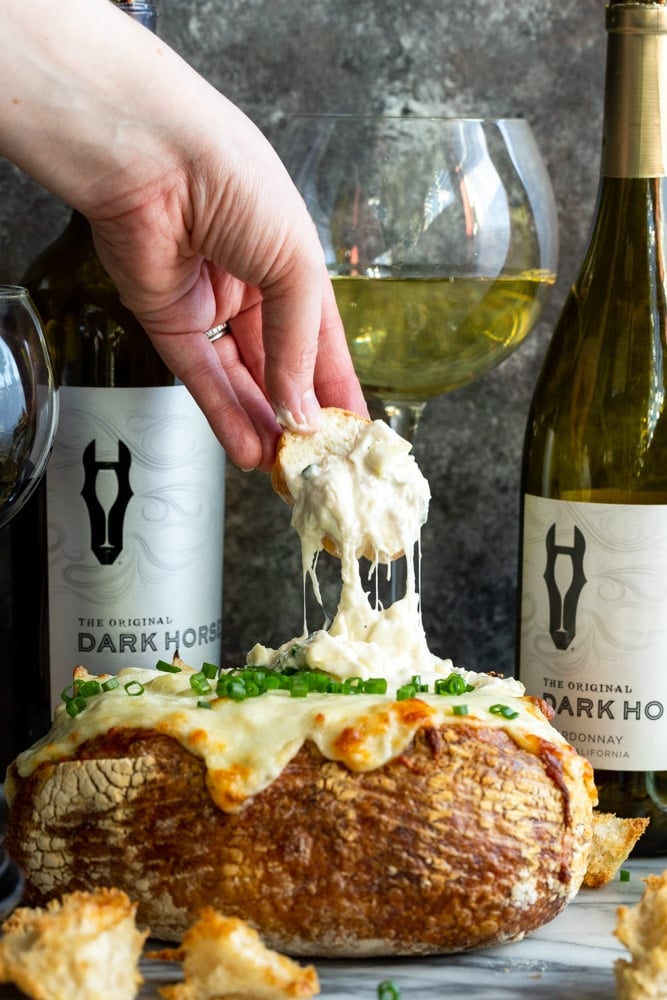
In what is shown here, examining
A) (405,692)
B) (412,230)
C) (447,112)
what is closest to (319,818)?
(405,692)

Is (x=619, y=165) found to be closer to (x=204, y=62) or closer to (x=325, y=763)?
(x=204, y=62)

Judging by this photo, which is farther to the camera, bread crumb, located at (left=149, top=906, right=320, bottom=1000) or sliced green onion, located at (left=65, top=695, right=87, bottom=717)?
sliced green onion, located at (left=65, top=695, right=87, bottom=717)

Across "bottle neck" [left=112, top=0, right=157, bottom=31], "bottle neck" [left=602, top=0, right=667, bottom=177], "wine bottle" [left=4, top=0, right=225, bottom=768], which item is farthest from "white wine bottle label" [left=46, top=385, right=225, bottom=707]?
"bottle neck" [left=602, top=0, right=667, bottom=177]

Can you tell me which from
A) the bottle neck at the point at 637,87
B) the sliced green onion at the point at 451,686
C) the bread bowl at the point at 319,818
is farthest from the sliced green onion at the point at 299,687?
the bottle neck at the point at 637,87

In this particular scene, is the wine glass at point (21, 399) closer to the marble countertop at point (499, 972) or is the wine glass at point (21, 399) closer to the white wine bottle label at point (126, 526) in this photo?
the white wine bottle label at point (126, 526)

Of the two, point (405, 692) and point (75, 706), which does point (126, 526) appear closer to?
point (75, 706)

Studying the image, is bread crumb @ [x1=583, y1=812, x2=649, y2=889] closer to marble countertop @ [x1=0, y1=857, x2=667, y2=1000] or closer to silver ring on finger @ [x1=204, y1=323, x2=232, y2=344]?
marble countertop @ [x1=0, y1=857, x2=667, y2=1000]
